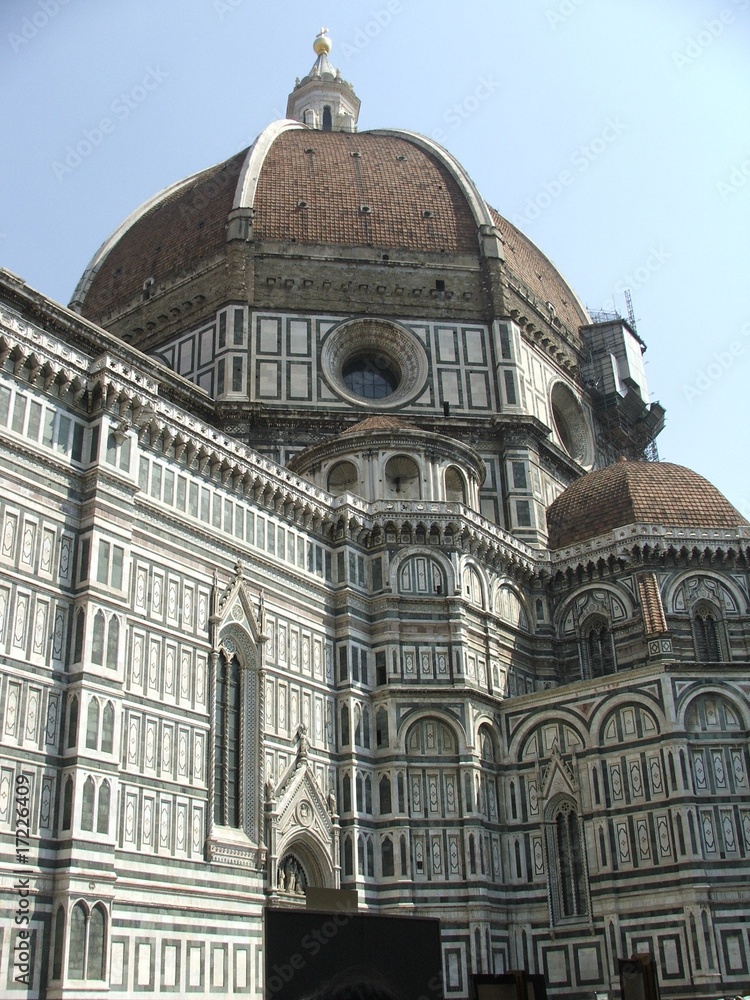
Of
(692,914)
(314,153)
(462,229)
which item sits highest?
(314,153)

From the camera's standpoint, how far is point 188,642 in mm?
24812

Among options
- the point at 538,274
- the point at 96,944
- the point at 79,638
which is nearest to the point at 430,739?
the point at 79,638

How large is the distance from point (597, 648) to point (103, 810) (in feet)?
55.9

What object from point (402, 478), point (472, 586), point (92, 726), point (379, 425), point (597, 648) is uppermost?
point (379, 425)

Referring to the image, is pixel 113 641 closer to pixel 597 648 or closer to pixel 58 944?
pixel 58 944

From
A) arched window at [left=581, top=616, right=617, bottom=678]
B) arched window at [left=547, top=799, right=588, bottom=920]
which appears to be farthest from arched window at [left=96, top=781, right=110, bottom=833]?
arched window at [left=581, top=616, right=617, bottom=678]

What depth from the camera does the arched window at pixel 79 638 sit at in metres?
21.8

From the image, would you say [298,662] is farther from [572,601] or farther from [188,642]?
[572,601]

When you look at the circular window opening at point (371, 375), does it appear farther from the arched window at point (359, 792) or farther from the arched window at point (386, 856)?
the arched window at point (386, 856)

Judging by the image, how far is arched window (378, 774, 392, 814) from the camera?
1104 inches

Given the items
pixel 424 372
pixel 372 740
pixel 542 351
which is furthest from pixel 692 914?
pixel 542 351

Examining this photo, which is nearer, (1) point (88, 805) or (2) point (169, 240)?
(1) point (88, 805)

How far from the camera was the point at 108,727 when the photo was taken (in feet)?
71.0

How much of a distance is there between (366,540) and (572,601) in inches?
284
